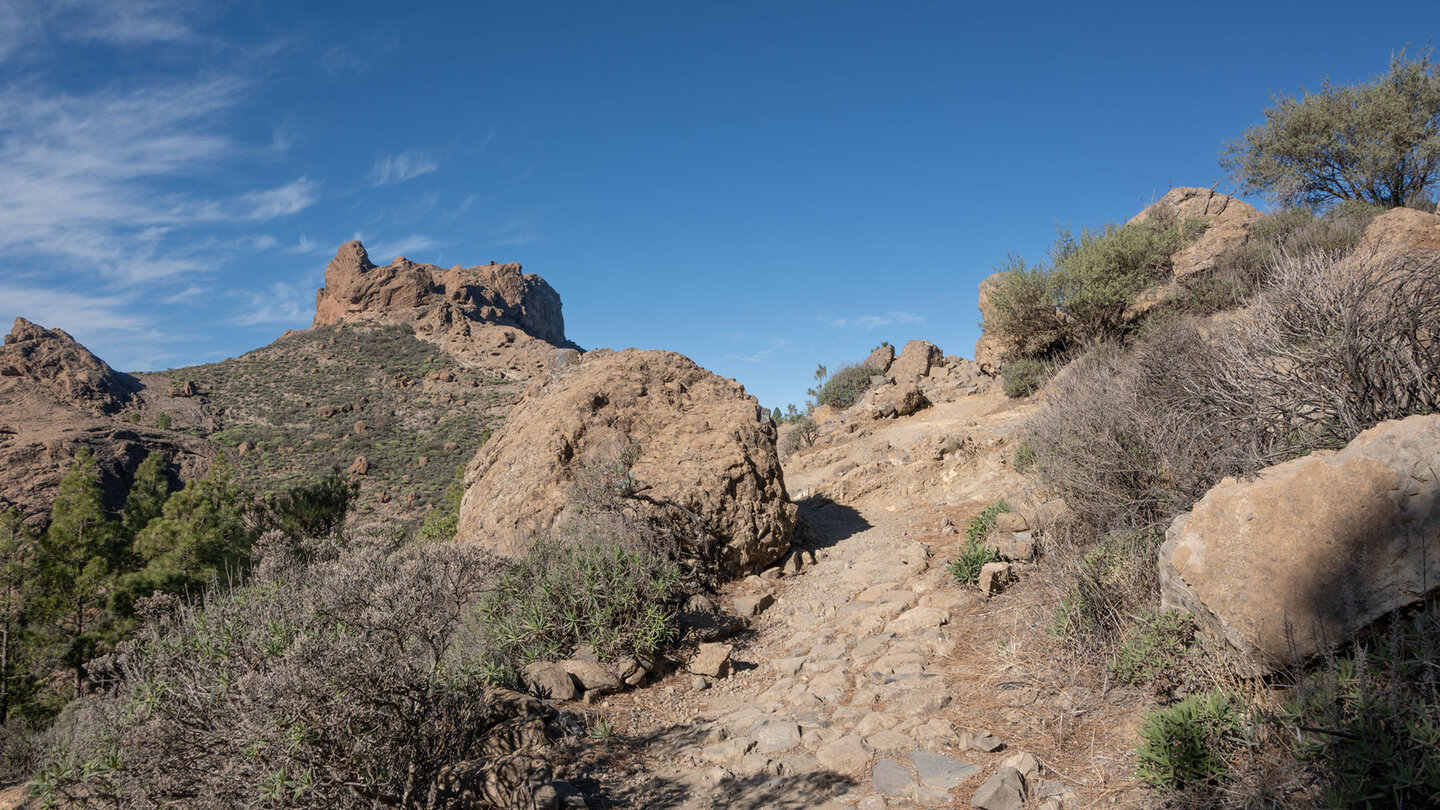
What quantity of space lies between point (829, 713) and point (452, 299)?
241 ft

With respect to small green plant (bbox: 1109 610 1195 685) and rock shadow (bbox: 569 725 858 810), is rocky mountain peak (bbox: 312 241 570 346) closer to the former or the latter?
rock shadow (bbox: 569 725 858 810)

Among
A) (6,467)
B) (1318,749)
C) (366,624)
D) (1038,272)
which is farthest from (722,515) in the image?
(6,467)

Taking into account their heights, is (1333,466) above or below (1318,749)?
above

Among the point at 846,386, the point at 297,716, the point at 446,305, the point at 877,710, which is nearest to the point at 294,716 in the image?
the point at 297,716

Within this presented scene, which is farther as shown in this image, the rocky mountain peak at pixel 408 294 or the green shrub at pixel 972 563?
the rocky mountain peak at pixel 408 294

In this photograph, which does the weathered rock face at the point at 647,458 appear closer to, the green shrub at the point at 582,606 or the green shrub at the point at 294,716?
the green shrub at the point at 582,606

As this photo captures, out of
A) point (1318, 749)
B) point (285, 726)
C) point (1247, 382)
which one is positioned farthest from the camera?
point (1247, 382)

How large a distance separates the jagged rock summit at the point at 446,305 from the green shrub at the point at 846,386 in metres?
29.7

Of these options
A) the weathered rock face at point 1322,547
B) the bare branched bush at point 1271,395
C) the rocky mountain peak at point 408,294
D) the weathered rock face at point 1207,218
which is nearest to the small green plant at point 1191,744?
the weathered rock face at point 1322,547

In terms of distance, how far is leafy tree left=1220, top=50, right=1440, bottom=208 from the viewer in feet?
60.5

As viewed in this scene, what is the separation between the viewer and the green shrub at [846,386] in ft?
71.2

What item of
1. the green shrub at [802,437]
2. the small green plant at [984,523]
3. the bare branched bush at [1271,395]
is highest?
the green shrub at [802,437]

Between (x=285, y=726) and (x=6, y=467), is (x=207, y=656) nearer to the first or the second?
(x=285, y=726)

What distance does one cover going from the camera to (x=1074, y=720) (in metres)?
3.81
